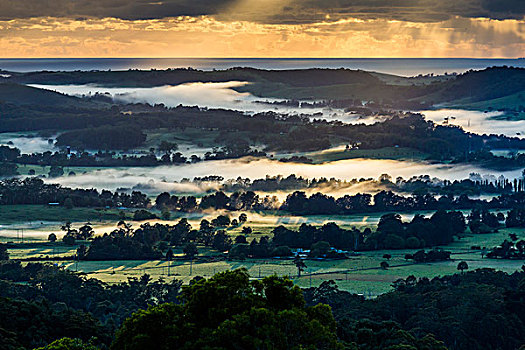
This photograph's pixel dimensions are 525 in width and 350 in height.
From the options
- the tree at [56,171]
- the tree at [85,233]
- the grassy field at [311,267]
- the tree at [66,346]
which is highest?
the tree at [56,171]

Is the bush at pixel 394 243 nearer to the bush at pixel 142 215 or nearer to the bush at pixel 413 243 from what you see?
the bush at pixel 413 243

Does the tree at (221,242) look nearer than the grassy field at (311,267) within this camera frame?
No

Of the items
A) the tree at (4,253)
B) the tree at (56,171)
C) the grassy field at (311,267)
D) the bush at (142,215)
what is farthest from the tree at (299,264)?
the tree at (56,171)

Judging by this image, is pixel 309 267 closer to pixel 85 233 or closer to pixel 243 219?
pixel 85 233

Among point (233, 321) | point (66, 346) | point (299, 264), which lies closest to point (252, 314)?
point (233, 321)

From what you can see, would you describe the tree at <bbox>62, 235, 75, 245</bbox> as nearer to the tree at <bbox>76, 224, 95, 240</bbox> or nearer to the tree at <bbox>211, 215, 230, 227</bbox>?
the tree at <bbox>76, 224, 95, 240</bbox>

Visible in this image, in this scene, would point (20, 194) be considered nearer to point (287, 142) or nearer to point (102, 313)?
point (102, 313)

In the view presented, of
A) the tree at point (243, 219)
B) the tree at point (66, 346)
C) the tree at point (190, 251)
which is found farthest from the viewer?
the tree at point (243, 219)

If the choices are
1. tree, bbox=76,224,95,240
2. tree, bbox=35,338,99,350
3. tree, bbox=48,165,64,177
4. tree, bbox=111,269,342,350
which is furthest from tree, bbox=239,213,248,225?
tree, bbox=111,269,342,350

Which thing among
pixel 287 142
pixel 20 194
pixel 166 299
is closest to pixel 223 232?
pixel 166 299
